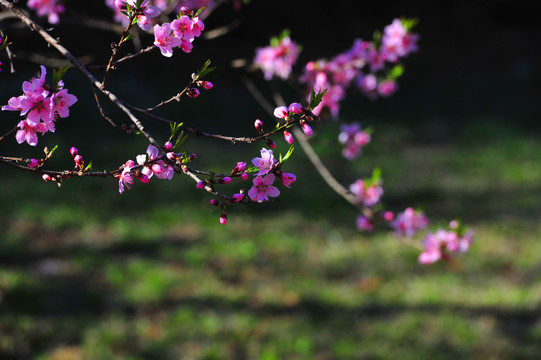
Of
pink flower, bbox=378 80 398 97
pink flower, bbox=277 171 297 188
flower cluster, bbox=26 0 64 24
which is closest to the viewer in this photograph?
pink flower, bbox=277 171 297 188

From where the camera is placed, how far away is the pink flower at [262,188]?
1180 millimetres

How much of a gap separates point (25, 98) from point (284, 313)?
2660 millimetres

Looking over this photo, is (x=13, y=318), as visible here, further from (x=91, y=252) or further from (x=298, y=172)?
(x=298, y=172)

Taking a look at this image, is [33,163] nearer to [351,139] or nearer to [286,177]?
[286,177]

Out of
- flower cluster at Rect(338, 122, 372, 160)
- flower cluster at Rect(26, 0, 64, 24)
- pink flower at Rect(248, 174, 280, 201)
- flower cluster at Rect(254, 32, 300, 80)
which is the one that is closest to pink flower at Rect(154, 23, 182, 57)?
pink flower at Rect(248, 174, 280, 201)

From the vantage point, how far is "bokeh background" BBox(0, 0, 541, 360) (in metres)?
3.23

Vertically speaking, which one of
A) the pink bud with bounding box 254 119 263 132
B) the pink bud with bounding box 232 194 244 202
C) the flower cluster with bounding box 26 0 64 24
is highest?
the flower cluster with bounding box 26 0 64 24

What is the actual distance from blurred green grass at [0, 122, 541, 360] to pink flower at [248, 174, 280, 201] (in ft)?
6.46

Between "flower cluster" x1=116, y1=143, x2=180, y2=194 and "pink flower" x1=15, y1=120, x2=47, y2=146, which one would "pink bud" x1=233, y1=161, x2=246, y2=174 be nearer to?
"flower cluster" x1=116, y1=143, x2=180, y2=194

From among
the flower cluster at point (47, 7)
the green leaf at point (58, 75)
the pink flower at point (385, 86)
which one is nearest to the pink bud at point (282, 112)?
the green leaf at point (58, 75)

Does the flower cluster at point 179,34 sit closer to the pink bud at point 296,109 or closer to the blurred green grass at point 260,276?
the pink bud at point 296,109

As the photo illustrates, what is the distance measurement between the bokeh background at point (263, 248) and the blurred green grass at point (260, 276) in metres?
0.01

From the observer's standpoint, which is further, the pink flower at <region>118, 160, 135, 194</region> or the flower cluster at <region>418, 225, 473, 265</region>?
the flower cluster at <region>418, 225, 473, 265</region>

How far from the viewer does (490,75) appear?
28.7 feet
